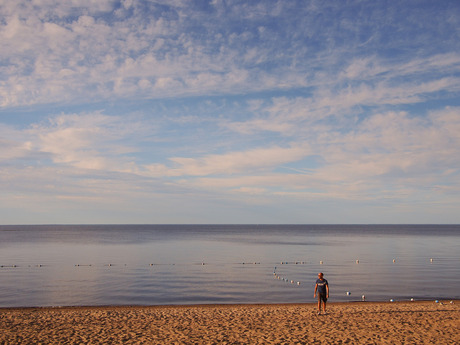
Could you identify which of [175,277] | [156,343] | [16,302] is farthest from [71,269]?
[156,343]

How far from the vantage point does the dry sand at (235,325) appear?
1638 centimetres

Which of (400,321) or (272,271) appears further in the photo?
(272,271)

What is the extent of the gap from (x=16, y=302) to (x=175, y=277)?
1586 centimetres

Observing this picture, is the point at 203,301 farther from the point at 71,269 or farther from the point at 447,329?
the point at 71,269

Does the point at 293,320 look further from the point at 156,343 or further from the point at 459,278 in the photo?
the point at 459,278

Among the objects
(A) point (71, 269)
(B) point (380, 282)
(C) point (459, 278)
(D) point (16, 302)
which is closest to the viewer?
(D) point (16, 302)

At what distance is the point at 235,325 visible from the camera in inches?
750

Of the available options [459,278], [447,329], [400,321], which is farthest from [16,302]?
[459,278]

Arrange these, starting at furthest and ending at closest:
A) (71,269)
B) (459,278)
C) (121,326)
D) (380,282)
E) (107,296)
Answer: (71,269), (459,278), (380,282), (107,296), (121,326)

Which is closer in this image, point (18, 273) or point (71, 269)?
point (18, 273)

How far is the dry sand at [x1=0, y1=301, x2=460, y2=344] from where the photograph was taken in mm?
16375

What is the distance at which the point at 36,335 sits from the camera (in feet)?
55.9

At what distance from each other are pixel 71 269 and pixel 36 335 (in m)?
31.5

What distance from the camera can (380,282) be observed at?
3656 centimetres
